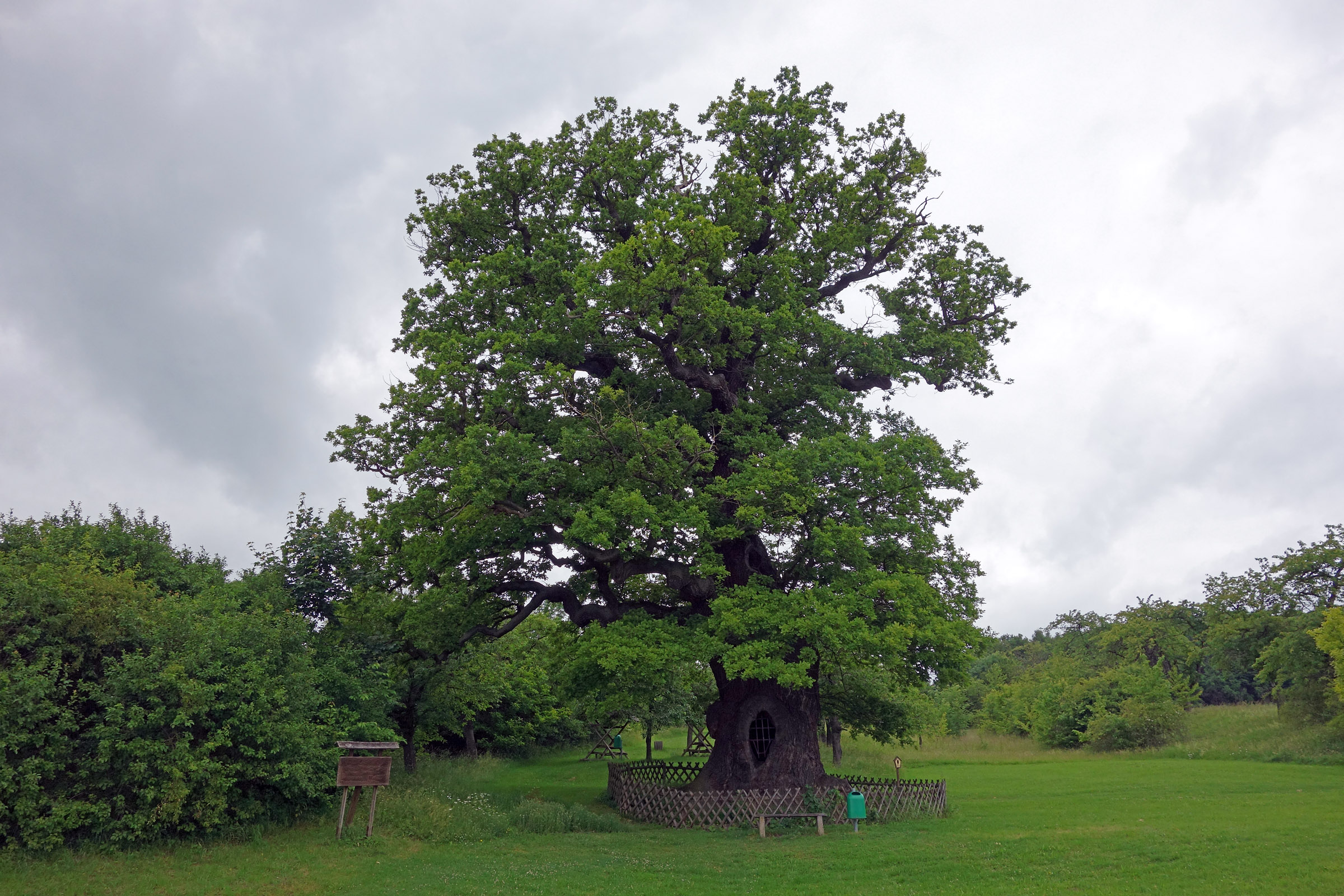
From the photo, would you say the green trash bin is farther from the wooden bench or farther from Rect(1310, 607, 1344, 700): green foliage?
Rect(1310, 607, 1344, 700): green foliage

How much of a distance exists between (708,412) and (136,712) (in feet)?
49.6

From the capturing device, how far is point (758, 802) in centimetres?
2028

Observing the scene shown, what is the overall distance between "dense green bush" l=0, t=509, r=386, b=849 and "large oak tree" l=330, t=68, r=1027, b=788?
15.5 ft

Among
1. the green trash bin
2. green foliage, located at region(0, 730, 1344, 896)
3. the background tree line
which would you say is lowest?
green foliage, located at region(0, 730, 1344, 896)

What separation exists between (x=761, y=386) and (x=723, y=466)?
2.62m

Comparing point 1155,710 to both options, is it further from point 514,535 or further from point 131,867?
point 131,867

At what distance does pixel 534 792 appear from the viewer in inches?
1069

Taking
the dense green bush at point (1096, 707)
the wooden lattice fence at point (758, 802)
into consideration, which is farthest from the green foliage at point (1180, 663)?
the wooden lattice fence at point (758, 802)

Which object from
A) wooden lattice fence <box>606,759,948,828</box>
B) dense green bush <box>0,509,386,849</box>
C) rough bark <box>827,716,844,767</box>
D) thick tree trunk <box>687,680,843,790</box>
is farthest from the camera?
rough bark <box>827,716,844,767</box>

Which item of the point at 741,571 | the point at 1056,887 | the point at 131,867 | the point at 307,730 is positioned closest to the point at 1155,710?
the point at 741,571

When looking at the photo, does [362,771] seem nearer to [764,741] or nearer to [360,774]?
[360,774]

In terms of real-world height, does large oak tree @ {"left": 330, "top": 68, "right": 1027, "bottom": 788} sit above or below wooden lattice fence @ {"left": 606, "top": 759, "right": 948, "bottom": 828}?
above

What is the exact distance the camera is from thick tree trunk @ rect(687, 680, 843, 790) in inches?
860

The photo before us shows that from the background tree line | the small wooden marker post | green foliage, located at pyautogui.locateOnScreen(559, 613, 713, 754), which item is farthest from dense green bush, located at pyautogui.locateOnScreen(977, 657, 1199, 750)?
the small wooden marker post
